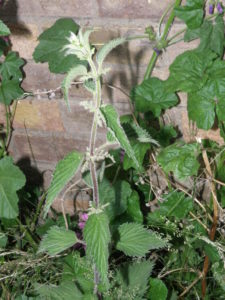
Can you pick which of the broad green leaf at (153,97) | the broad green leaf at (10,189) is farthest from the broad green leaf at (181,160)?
the broad green leaf at (10,189)

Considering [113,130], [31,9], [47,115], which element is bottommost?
[47,115]

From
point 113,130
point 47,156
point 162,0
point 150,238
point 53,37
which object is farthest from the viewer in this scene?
point 47,156

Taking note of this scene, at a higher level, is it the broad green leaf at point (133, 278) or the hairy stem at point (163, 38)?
the hairy stem at point (163, 38)

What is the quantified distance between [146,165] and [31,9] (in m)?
0.52

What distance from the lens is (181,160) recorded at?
1081mm

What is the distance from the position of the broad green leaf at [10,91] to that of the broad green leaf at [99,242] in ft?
2.10

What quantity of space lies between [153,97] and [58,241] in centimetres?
47

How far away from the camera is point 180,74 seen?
1085 mm

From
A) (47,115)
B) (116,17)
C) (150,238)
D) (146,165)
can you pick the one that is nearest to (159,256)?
(146,165)

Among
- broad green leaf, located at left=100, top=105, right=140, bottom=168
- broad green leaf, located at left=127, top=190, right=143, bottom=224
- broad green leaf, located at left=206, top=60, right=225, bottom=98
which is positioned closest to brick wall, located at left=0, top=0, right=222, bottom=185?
broad green leaf, located at left=206, top=60, right=225, bottom=98

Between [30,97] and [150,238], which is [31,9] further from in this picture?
[150,238]

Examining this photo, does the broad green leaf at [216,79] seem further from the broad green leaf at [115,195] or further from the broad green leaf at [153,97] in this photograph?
the broad green leaf at [115,195]

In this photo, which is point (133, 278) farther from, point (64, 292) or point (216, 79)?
point (216, 79)

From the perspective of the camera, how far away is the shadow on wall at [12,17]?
1206 millimetres
